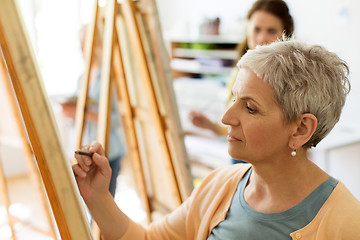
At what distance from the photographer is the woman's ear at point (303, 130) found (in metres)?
0.93

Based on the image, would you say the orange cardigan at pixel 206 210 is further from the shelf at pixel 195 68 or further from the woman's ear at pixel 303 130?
the shelf at pixel 195 68

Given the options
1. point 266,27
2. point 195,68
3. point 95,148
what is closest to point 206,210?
point 95,148

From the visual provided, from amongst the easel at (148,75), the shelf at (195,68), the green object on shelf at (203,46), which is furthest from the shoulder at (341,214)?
the green object on shelf at (203,46)

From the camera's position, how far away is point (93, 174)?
3.40 ft

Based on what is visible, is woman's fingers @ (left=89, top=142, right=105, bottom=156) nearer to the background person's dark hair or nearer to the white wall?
the background person's dark hair

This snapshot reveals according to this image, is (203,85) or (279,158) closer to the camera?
(279,158)

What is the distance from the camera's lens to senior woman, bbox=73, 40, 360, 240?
91cm

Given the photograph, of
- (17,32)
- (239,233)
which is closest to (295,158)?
(239,233)

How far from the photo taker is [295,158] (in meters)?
1.00

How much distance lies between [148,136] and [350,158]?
4.81 feet

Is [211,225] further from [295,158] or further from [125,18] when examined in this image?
[125,18]

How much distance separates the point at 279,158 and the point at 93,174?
0.47m

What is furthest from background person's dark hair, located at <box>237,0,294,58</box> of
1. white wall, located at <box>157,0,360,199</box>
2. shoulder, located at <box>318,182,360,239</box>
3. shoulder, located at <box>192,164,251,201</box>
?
shoulder, located at <box>318,182,360,239</box>

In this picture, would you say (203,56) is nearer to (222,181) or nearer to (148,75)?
(148,75)
